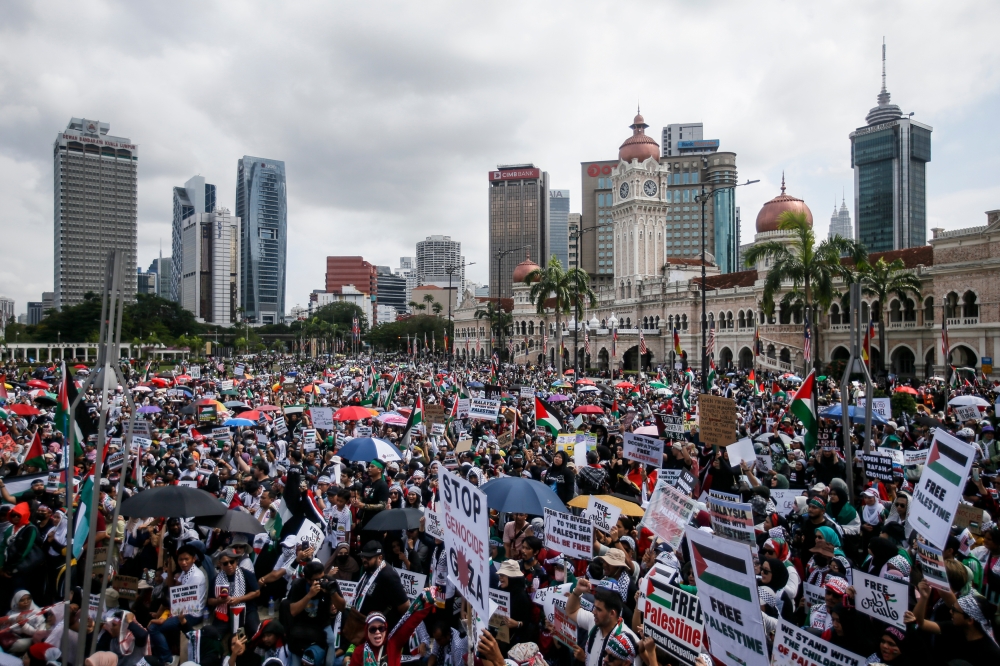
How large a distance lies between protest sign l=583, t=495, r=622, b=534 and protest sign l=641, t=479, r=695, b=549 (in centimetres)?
31

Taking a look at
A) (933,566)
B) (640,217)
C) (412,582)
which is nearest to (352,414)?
(412,582)

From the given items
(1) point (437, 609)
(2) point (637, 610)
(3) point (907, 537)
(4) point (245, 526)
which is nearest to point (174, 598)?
(4) point (245, 526)

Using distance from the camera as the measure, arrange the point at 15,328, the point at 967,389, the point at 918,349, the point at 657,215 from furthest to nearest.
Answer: the point at 15,328 < the point at 657,215 < the point at 918,349 < the point at 967,389

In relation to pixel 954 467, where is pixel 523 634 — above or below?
below

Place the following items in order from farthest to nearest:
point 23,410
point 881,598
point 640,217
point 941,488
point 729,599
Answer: point 640,217, point 23,410, point 941,488, point 881,598, point 729,599

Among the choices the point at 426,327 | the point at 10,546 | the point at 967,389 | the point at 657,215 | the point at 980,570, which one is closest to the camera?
the point at 980,570

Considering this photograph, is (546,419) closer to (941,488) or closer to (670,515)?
(670,515)

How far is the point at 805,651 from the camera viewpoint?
14.1 feet

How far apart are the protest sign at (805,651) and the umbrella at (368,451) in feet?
24.8

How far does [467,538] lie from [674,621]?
5.12 ft

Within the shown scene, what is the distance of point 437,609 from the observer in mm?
5625

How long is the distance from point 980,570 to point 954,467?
2.88ft

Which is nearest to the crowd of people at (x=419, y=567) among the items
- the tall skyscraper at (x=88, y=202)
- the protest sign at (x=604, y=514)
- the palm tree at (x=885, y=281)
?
the protest sign at (x=604, y=514)

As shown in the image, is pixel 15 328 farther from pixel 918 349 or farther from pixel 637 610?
pixel 637 610
